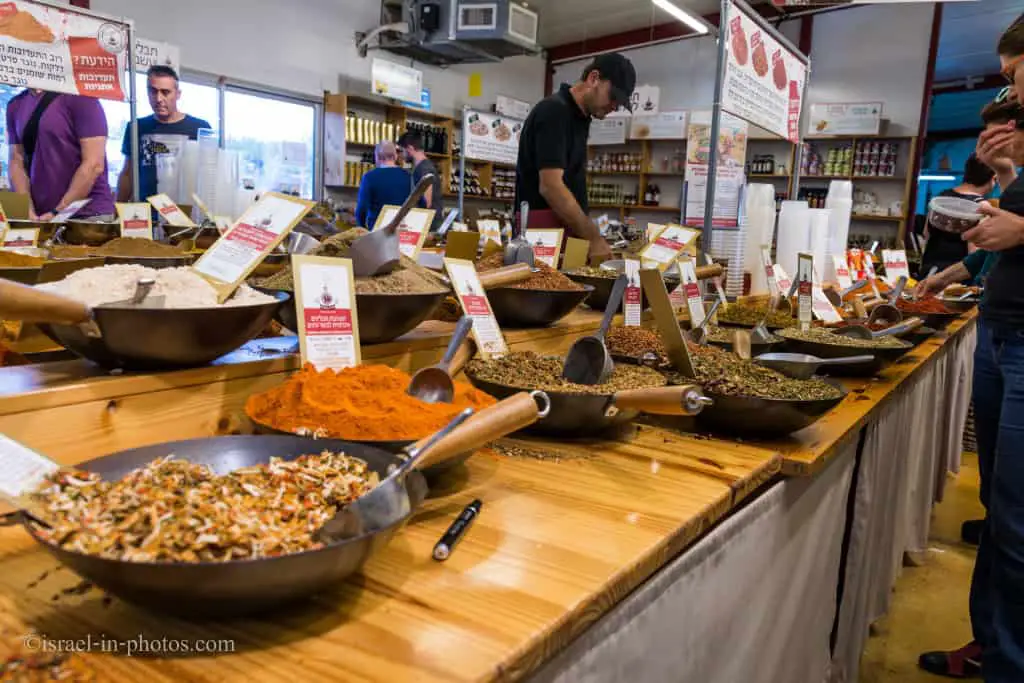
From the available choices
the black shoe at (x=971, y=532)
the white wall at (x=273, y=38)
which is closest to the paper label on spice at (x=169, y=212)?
the black shoe at (x=971, y=532)

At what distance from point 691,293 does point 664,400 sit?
43.7 inches

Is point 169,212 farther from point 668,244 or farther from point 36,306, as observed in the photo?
point 36,306

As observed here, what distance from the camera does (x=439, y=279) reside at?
1.64m

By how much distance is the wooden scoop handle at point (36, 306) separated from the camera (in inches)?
33.2

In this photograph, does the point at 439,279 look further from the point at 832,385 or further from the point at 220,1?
the point at 220,1

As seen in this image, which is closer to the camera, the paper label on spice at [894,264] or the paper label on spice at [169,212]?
the paper label on spice at [169,212]

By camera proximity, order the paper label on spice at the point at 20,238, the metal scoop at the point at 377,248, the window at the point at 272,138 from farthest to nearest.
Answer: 1. the window at the point at 272,138
2. the paper label on spice at the point at 20,238
3. the metal scoop at the point at 377,248

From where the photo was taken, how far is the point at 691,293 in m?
2.26

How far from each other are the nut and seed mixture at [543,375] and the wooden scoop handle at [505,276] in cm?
27

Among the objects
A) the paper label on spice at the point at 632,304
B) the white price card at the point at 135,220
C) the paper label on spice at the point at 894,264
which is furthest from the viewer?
the paper label on spice at the point at 894,264

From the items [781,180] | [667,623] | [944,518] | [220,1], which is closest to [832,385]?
[667,623]

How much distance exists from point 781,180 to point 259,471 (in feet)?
30.9

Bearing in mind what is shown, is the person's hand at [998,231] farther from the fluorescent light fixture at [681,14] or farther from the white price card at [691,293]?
the fluorescent light fixture at [681,14]

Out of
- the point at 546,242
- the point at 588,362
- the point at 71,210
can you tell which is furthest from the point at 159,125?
the point at 588,362
